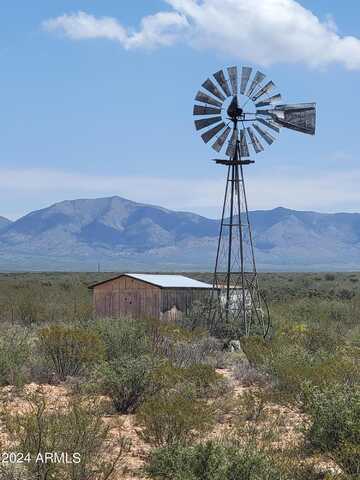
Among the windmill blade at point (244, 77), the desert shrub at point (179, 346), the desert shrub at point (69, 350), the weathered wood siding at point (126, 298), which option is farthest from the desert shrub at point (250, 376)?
the weathered wood siding at point (126, 298)

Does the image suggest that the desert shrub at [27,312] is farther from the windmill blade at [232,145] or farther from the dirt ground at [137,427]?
the dirt ground at [137,427]

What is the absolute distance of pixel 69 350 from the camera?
17844 mm

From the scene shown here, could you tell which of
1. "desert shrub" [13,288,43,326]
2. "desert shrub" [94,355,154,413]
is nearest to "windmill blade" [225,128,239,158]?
"desert shrub" [13,288,43,326]

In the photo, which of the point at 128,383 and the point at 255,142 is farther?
the point at 255,142

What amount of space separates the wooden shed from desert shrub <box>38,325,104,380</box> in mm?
15564

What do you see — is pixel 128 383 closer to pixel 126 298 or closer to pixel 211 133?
pixel 211 133

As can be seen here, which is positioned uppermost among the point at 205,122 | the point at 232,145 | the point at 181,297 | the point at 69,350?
the point at 205,122

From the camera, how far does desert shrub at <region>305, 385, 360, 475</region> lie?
31.5 feet

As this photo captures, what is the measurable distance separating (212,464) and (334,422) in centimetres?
247

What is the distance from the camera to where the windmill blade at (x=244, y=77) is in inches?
1091

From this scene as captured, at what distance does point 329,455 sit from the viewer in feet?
33.2

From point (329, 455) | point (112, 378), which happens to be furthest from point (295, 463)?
point (112, 378)

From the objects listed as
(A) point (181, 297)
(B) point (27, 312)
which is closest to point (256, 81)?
(A) point (181, 297)

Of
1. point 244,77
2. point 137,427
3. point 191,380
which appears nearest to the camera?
point 137,427
